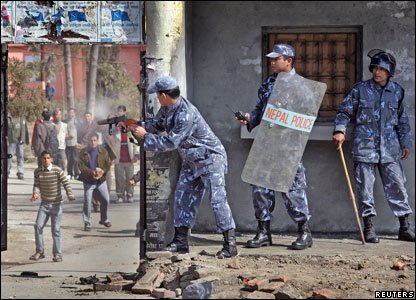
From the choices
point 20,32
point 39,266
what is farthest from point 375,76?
point 39,266

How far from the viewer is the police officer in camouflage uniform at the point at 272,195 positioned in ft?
31.2

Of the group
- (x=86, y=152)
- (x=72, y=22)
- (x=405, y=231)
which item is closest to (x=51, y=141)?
(x=86, y=152)

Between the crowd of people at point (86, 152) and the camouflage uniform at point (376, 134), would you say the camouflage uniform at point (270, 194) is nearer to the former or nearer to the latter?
the camouflage uniform at point (376, 134)

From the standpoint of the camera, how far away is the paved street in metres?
9.44

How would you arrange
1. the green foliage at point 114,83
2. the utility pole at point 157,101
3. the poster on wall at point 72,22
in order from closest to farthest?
the utility pole at point 157,101 → the poster on wall at point 72,22 → the green foliage at point 114,83

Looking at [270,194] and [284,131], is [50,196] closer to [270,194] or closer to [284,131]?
[270,194]

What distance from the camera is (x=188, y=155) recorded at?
30.0ft

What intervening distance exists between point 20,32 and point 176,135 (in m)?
2.10

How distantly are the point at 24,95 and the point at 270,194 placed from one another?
280 inches

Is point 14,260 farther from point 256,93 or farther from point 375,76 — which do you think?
point 375,76

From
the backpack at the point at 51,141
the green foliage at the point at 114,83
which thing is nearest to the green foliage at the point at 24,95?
the backpack at the point at 51,141

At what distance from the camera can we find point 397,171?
32.7 feet

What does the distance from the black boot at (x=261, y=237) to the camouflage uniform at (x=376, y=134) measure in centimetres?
100

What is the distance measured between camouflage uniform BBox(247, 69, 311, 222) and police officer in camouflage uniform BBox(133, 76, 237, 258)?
554 mm
